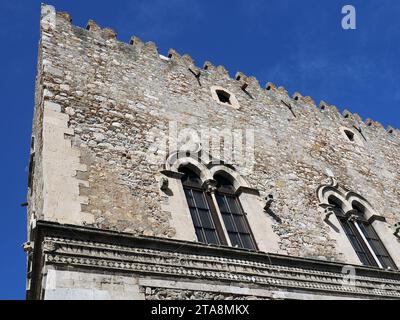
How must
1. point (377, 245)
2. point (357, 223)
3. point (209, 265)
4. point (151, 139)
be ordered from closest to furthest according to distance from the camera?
point (209, 265), point (151, 139), point (377, 245), point (357, 223)

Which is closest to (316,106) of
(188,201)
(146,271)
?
(188,201)

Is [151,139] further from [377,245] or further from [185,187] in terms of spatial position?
[377,245]

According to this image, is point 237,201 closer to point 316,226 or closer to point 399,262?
point 316,226

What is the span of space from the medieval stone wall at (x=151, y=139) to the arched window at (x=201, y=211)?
0.60 meters

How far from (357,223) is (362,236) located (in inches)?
16.7

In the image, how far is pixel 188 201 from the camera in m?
8.80

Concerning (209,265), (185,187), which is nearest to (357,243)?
(185,187)

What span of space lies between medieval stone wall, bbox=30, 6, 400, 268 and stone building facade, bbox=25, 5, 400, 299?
33 mm

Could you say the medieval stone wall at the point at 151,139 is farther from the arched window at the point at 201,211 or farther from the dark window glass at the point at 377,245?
the dark window glass at the point at 377,245

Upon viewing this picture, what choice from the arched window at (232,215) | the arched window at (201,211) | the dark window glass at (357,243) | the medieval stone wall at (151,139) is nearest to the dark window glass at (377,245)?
the dark window glass at (357,243)

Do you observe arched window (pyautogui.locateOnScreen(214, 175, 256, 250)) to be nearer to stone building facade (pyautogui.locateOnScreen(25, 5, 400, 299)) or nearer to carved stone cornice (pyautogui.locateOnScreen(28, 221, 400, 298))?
stone building facade (pyautogui.locateOnScreen(25, 5, 400, 299))

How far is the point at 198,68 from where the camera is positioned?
41.9ft

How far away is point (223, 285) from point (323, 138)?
7.08 m

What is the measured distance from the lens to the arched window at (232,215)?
8625mm
